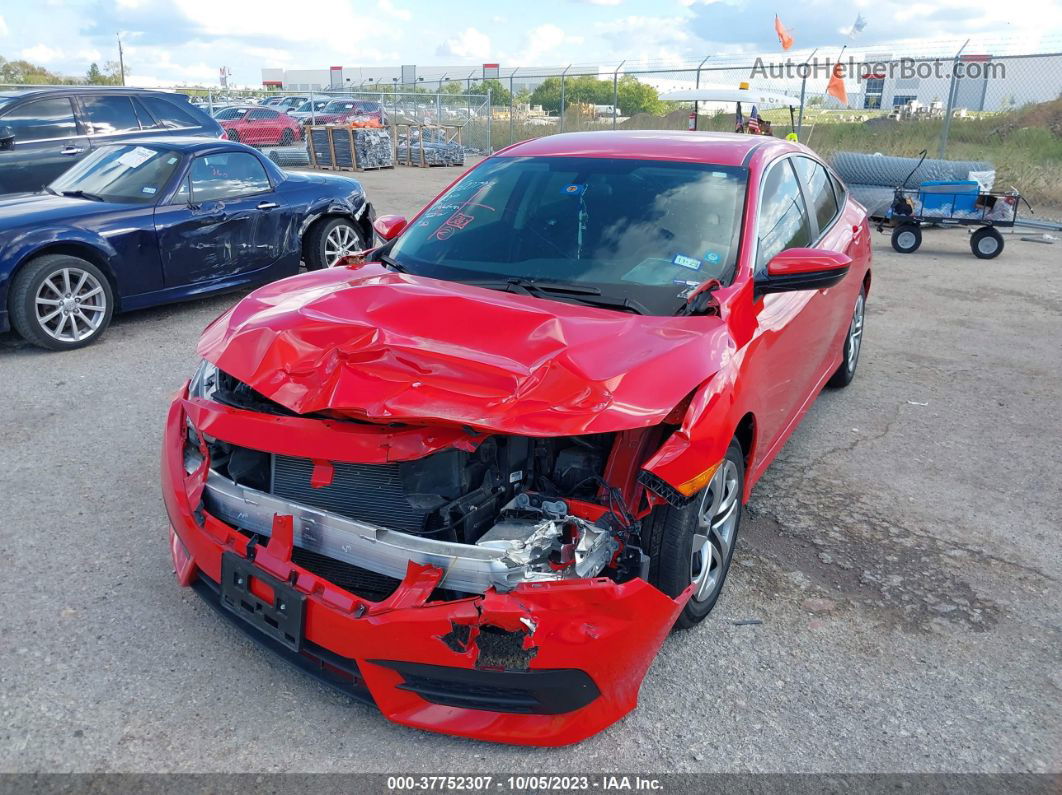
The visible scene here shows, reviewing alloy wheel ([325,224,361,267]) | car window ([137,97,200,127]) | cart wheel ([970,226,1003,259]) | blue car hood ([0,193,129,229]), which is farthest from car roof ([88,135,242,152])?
cart wheel ([970,226,1003,259])

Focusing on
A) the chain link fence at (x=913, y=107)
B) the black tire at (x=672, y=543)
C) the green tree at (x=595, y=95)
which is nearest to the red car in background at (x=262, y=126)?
the chain link fence at (x=913, y=107)

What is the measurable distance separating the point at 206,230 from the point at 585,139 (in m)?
3.87

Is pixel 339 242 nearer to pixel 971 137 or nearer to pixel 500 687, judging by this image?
pixel 500 687

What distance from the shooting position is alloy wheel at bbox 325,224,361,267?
7957 mm

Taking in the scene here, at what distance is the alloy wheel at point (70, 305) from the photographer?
5.95 m

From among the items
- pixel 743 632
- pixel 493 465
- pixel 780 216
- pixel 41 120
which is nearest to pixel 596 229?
pixel 780 216

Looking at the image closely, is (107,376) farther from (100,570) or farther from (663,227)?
(663,227)

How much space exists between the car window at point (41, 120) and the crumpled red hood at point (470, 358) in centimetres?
822

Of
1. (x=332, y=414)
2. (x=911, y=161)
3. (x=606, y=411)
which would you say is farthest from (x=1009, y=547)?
(x=911, y=161)

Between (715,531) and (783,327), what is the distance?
3.34 ft

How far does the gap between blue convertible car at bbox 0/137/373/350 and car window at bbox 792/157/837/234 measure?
15.1 ft

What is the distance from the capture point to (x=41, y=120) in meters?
9.56

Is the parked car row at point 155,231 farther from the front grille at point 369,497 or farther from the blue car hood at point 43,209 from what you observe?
the front grille at point 369,497

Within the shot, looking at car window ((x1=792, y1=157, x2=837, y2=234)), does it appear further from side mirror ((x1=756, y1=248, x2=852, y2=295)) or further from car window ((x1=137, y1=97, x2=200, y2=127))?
car window ((x1=137, y1=97, x2=200, y2=127))
